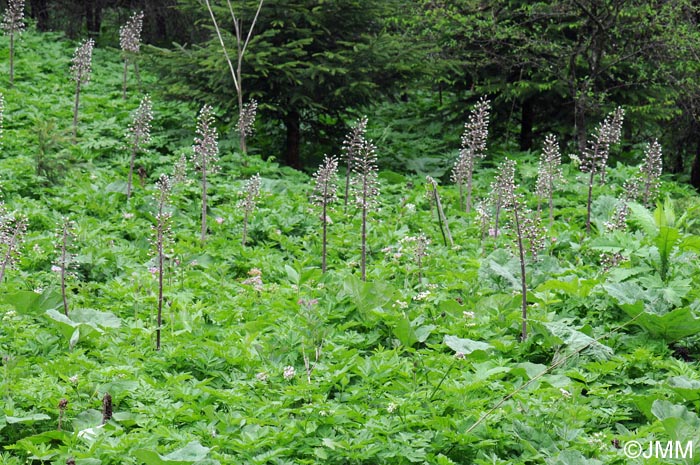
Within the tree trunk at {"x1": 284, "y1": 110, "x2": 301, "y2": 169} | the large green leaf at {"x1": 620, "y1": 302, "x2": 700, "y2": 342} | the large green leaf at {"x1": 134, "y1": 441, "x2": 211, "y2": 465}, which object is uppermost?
the tree trunk at {"x1": 284, "y1": 110, "x2": 301, "y2": 169}

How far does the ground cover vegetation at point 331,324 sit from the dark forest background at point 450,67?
1827 mm

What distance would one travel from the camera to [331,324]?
16.6 ft

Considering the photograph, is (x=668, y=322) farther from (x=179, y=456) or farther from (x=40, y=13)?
(x=40, y=13)

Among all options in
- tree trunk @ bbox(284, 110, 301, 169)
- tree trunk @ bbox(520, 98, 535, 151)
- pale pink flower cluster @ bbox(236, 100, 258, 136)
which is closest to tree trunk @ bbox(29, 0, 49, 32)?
tree trunk @ bbox(284, 110, 301, 169)

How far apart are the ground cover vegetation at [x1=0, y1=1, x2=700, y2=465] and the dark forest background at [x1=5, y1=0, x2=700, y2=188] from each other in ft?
6.00

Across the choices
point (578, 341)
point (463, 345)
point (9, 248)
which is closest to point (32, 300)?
point (9, 248)

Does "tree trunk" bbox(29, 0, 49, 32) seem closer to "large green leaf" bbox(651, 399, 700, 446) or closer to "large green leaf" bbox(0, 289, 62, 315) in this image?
"large green leaf" bbox(0, 289, 62, 315)

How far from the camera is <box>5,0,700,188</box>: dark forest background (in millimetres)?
10578

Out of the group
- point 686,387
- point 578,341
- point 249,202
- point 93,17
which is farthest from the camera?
point 93,17

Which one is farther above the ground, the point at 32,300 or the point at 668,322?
the point at 668,322

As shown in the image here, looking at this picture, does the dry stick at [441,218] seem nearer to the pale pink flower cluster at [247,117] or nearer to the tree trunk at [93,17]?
the pale pink flower cluster at [247,117]

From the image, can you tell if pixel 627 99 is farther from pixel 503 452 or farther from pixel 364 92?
pixel 503 452

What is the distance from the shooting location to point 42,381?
3934mm

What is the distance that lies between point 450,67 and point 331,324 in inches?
282
